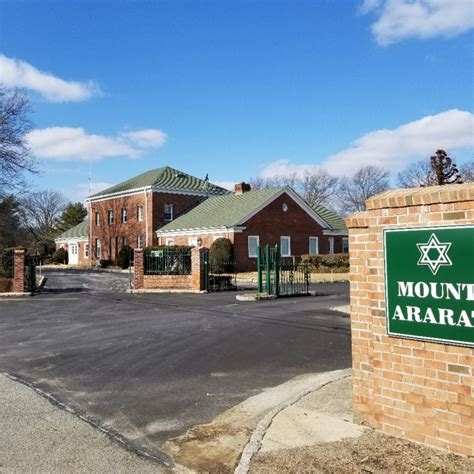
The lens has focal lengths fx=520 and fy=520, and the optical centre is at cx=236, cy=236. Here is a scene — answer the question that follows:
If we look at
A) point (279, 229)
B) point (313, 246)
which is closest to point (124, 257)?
point (279, 229)

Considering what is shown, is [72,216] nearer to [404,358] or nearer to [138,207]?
[138,207]

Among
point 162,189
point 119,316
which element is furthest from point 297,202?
point 119,316

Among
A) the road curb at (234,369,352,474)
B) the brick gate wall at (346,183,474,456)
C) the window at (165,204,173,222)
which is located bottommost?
the road curb at (234,369,352,474)

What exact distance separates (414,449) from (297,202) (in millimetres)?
37783

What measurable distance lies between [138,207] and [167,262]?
2553cm

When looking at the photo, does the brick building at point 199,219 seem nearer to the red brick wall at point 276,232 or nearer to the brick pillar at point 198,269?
the red brick wall at point 276,232

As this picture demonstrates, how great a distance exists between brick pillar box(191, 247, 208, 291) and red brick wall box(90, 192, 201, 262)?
23.1 meters

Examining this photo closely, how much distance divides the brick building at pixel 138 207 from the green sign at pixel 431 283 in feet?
139

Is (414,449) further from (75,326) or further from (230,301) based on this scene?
(230,301)

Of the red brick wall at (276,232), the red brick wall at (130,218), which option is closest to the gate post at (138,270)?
the red brick wall at (276,232)

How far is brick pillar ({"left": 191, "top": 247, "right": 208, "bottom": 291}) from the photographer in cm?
2359

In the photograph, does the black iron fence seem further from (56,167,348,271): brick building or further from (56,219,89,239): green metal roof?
(56,219,89,239): green metal roof

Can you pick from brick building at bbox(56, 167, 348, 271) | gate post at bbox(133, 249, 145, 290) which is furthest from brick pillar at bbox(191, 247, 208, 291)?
brick building at bbox(56, 167, 348, 271)

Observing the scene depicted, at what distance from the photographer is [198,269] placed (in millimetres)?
23656
